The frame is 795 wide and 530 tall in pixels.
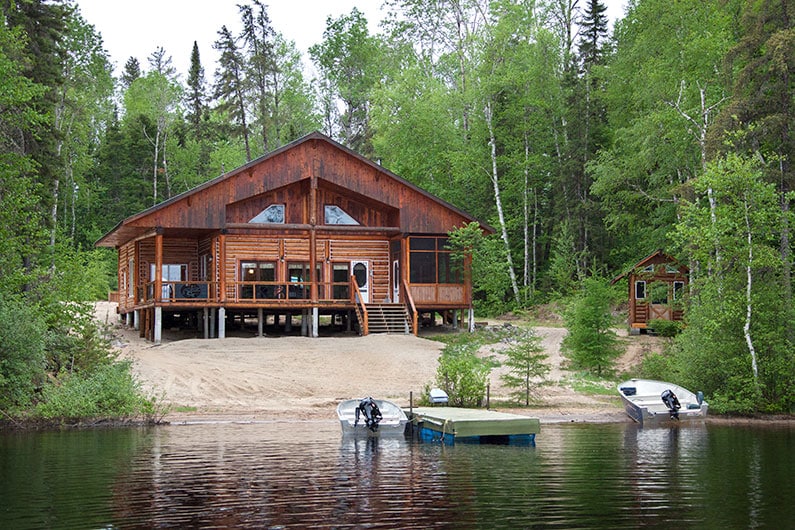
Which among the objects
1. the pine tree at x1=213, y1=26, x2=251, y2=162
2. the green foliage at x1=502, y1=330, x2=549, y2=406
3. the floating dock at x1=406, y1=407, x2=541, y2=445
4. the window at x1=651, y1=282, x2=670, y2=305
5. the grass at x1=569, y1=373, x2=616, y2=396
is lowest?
the floating dock at x1=406, y1=407, x2=541, y2=445

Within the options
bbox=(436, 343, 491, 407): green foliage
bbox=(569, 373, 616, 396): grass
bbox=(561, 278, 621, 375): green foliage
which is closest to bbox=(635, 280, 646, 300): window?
bbox=(561, 278, 621, 375): green foliage

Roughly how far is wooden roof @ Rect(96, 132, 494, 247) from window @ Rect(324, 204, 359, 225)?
92 centimetres

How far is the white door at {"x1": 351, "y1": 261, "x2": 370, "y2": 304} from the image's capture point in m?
41.2

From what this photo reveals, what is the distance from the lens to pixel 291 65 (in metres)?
67.0

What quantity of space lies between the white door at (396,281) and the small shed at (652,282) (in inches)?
364

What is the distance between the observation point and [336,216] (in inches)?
1607

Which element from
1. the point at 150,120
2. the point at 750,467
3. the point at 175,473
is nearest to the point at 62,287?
the point at 175,473

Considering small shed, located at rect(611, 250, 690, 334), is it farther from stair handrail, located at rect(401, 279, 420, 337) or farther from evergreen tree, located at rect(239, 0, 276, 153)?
evergreen tree, located at rect(239, 0, 276, 153)

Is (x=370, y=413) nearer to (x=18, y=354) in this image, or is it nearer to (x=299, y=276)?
(x=18, y=354)

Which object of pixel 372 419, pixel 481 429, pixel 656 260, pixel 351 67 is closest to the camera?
pixel 481 429

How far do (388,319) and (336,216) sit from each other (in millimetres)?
4895

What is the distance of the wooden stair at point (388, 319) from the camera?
127 feet

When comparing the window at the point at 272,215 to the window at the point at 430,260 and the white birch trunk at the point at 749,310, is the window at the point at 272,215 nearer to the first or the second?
the window at the point at 430,260

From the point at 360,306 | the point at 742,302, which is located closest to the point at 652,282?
the point at 360,306
